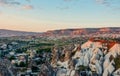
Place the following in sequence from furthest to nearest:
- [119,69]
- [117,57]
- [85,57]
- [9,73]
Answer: [85,57] < [117,57] < [119,69] < [9,73]

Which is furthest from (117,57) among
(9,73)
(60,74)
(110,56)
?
(9,73)

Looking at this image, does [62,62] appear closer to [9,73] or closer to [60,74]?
[60,74]

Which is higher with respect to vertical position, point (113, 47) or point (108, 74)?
point (113, 47)

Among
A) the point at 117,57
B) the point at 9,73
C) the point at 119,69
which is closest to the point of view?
the point at 9,73

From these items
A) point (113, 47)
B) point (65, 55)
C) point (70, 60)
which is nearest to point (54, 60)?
point (65, 55)

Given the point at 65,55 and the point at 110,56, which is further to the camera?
the point at 65,55

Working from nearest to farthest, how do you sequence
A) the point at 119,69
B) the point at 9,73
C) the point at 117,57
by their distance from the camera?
the point at 9,73 → the point at 119,69 → the point at 117,57

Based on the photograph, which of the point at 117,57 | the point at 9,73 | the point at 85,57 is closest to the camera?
the point at 9,73

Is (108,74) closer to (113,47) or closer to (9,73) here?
(113,47)

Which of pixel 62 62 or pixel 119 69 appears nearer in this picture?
pixel 119 69
